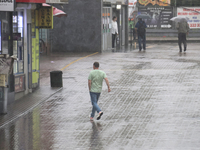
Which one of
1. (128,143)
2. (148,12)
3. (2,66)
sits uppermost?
(148,12)

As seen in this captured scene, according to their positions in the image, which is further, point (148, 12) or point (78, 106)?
point (148, 12)

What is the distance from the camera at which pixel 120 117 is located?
9625 mm

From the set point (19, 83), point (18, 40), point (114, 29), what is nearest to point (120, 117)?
point (19, 83)

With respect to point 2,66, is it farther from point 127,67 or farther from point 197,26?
point 197,26

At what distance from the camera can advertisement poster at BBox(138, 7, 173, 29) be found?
4025 centimetres

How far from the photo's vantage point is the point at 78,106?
1097 centimetres

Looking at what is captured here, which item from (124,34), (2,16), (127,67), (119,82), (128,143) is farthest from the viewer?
(124,34)

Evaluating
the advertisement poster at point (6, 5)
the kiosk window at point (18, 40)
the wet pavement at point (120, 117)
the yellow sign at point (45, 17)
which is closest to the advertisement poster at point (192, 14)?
the wet pavement at point (120, 117)

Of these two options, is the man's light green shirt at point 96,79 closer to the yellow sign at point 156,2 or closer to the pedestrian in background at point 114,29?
the pedestrian in background at point 114,29

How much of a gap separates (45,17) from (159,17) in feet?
91.9

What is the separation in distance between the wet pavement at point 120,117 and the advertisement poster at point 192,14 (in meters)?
24.0

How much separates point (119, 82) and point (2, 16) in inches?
201

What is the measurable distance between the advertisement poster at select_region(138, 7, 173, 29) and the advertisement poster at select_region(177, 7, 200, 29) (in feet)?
3.49

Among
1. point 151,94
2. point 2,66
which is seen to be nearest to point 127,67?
point 151,94
